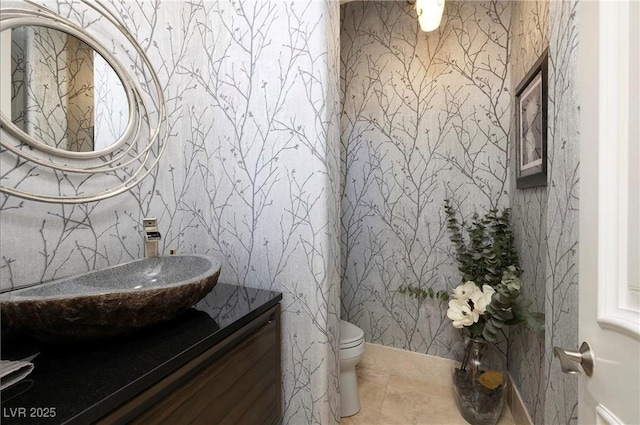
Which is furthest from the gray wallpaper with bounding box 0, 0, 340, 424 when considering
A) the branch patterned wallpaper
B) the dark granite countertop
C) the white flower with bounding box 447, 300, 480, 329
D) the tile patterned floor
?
the white flower with bounding box 447, 300, 480, 329

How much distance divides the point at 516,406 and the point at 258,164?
6.57 feet

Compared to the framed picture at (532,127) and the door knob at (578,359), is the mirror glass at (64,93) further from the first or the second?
the framed picture at (532,127)

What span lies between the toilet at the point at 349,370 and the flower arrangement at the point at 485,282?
576 millimetres

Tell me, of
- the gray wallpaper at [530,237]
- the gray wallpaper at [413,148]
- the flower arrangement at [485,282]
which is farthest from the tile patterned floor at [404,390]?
the flower arrangement at [485,282]

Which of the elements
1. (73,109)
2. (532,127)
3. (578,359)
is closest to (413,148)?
(532,127)

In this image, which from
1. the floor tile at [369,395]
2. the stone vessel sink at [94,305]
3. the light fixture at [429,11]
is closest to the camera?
the stone vessel sink at [94,305]

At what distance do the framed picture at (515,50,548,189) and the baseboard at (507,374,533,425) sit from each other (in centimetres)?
121

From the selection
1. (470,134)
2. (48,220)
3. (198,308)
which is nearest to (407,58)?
(470,134)

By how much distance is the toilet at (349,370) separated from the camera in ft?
5.24

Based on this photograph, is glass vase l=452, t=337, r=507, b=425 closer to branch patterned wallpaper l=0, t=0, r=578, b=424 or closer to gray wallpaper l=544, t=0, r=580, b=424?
branch patterned wallpaper l=0, t=0, r=578, b=424

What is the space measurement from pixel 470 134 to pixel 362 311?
1.52m

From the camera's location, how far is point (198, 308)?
0.99m

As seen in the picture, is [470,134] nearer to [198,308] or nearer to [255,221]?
[255,221]

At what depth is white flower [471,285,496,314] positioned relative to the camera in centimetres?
153
